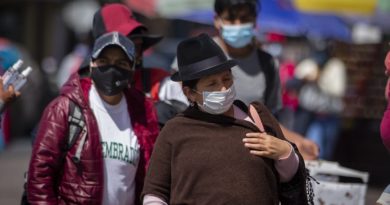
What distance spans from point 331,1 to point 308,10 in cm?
35

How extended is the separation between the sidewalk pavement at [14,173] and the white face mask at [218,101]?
5.46 meters

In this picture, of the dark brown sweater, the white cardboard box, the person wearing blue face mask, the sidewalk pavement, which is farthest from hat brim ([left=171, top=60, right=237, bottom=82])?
the sidewalk pavement

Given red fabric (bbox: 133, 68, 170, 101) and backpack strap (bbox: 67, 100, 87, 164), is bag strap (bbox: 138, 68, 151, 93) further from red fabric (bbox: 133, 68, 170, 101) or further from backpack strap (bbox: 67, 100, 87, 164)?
backpack strap (bbox: 67, 100, 87, 164)

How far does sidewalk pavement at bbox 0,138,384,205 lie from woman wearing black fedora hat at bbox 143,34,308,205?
17.6 ft

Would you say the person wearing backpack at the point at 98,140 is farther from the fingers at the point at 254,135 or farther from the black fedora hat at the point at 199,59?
the fingers at the point at 254,135

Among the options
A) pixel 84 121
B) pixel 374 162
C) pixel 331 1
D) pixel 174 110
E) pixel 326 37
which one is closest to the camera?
pixel 84 121

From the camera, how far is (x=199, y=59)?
3543 millimetres

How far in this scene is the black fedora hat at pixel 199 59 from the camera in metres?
3.50

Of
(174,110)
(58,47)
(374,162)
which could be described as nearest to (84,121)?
(174,110)

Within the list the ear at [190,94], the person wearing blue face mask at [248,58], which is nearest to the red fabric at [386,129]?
the ear at [190,94]

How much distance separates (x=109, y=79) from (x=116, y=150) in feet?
1.19

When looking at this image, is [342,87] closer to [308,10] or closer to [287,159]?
[308,10]

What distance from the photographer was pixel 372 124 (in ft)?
35.6

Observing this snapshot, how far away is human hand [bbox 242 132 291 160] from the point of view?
11.2 feet
